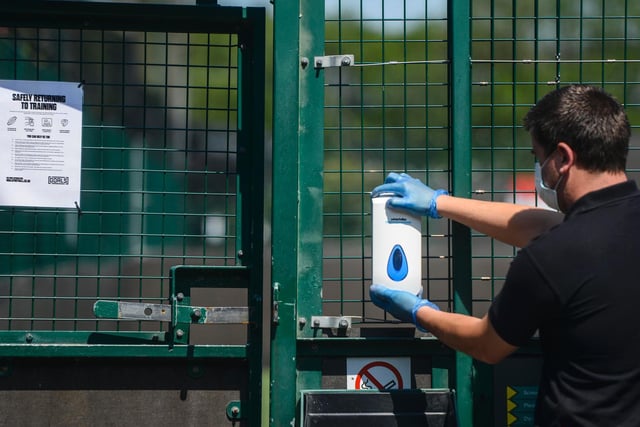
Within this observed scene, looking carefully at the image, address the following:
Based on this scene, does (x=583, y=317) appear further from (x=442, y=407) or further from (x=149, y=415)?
(x=149, y=415)

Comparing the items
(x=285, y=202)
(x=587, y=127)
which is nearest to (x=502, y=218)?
(x=587, y=127)

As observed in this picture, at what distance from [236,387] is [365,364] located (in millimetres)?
537

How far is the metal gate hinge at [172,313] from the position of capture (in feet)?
11.1

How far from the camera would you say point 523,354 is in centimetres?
345

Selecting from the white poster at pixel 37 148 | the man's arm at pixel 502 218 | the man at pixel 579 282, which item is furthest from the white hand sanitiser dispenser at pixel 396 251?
the white poster at pixel 37 148

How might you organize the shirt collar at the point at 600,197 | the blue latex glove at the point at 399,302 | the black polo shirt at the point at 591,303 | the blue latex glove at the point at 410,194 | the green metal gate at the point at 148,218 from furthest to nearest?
1. the green metal gate at the point at 148,218
2. the blue latex glove at the point at 410,194
3. the blue latex glove at the point at 399,302
4. the shirt collar at the point at 600,197
5. the black polo shirt at the point at 591,303

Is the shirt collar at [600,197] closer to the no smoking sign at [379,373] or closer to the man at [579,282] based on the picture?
the man at [579,282]

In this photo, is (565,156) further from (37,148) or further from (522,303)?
(37,148)

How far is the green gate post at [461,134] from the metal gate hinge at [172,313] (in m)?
0.88

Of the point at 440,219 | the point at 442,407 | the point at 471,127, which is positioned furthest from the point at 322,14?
the point at 442,407

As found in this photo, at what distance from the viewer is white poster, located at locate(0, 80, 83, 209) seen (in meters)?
3.47

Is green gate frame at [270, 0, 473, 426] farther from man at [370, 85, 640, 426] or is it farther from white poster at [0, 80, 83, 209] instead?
white poster at [0, 80, 83, 209]

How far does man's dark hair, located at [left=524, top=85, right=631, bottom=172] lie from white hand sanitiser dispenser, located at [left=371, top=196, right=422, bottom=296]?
2.25ft

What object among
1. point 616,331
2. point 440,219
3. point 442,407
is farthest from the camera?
point 440,219
